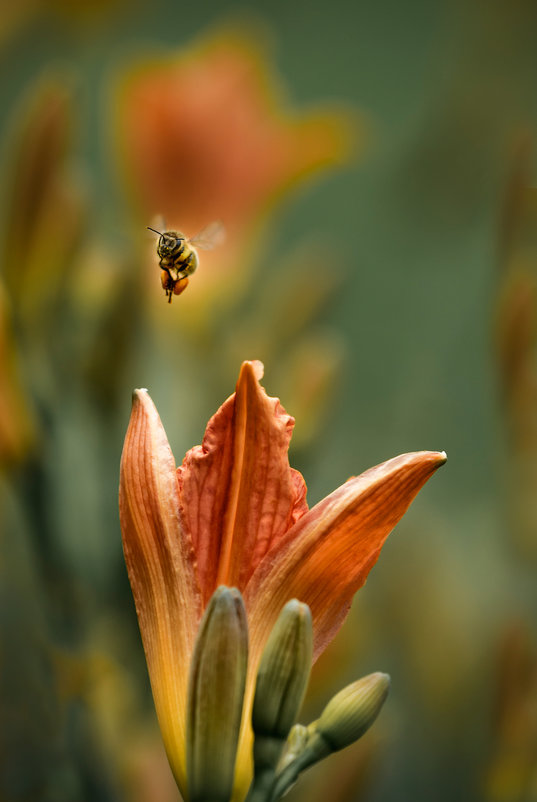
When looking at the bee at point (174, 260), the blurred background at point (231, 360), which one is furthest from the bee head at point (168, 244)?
the blurred background at point (231, 360)

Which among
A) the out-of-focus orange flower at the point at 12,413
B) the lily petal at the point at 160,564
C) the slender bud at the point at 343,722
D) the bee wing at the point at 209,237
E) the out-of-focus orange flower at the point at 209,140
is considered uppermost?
the out-of-focus orange flower at the point at 209,140

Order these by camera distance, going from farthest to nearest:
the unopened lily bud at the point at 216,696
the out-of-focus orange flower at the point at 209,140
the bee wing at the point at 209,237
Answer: the out-of-focus orange flower at the point at 209,140, the bee wing at the point at 209,237, the unopened lily bud at the point at 216,696

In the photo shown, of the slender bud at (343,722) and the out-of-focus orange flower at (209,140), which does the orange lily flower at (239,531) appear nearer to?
the slender bud at (343,722)

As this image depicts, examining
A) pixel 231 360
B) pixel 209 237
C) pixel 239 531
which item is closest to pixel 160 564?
pixel 239 531

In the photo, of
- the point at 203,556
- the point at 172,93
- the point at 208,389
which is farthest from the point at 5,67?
the point at 203,556

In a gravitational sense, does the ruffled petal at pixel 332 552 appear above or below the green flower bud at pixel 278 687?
above

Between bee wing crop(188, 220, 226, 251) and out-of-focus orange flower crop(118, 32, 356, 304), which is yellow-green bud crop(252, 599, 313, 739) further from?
out-of-focus orange flower crop(118, 32, 356, 304)

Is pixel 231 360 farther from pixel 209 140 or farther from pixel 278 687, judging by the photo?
pixel 278 687
